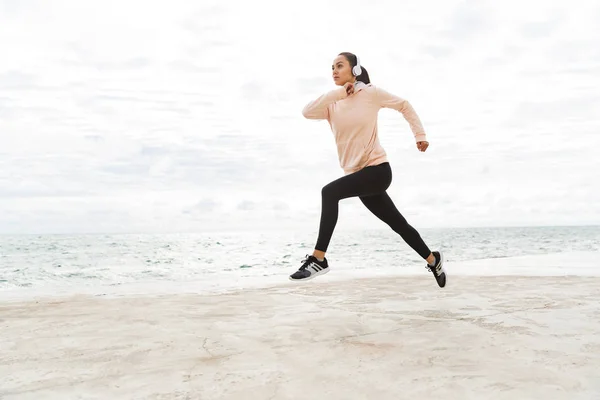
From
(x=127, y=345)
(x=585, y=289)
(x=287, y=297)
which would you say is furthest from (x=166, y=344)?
(x=585, y=289)

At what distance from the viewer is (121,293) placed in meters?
6.54

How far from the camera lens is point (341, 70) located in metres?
4.90

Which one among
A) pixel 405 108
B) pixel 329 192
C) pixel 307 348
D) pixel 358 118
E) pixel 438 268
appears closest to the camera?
pixel 307 348

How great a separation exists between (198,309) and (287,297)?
3.51 feet

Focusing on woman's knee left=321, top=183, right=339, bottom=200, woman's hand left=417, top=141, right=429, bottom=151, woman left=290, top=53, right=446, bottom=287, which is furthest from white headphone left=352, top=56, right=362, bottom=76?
woman's knee left=321, top=183, right=339, bottom=200

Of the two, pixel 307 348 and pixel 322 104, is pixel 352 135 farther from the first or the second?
pixel 307 348

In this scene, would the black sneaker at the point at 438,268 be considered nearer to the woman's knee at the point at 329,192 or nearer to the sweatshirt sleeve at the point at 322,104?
the woman's knee at the point at 329,192

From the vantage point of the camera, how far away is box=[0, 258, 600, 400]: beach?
2.43 meters

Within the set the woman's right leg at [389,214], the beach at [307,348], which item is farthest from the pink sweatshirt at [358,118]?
the beach at [307,348]

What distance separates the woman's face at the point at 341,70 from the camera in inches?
193

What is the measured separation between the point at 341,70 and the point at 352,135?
623mm

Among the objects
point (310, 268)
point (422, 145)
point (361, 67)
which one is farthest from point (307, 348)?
point (361, 67)

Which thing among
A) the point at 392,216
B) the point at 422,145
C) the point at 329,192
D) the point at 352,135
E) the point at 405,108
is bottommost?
the point at 392,216

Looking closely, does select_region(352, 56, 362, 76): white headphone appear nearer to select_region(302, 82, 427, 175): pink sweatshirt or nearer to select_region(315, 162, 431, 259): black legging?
select_region(302, 82, 427, 175): pink sweatshirt
